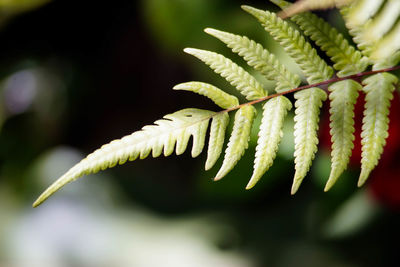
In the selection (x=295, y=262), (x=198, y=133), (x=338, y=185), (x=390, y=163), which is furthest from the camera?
(x=295, y=262)

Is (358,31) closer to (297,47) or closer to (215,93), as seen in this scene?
(297,47)

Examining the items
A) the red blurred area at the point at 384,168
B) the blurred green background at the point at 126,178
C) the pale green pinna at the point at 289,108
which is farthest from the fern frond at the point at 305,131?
the blurred green background at the point at 126,178

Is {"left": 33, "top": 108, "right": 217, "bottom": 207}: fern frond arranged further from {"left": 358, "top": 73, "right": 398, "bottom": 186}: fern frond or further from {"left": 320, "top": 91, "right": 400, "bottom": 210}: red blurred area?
{"left": 320, "top": 91, "right": 400, "bottom": 210}: red blurred area

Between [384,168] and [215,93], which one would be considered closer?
[215,93]

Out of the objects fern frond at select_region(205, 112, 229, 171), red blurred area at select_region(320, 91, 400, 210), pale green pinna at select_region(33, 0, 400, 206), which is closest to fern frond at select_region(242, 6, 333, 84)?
pale green pinna at select_region(33, 0, 400, 206)

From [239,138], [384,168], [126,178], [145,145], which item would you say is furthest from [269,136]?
[126,178]

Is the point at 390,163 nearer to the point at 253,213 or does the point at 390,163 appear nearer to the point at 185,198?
the point at 253,213

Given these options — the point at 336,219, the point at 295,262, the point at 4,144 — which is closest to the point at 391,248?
the point at 336,219
